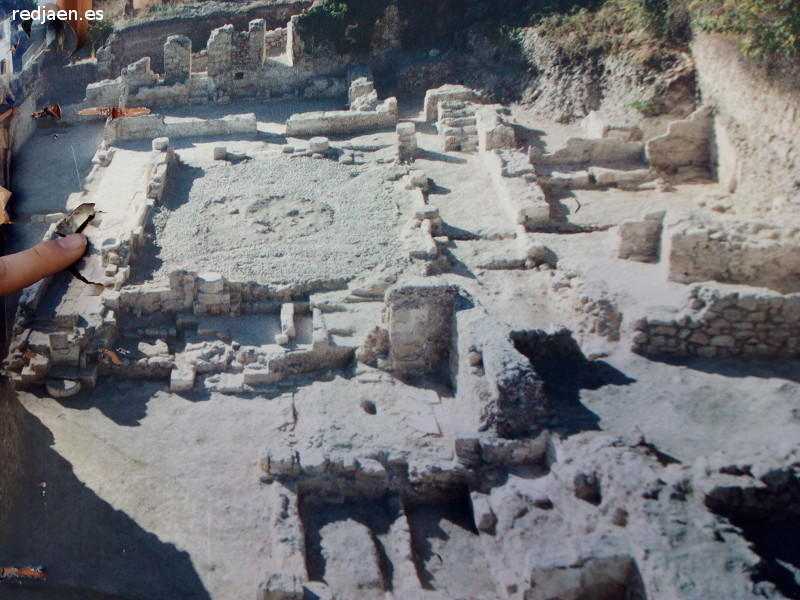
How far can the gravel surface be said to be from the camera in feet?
59.5

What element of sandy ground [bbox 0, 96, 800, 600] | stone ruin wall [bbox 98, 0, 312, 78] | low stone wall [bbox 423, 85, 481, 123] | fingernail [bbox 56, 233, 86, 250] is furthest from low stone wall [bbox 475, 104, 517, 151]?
fingernail [bbox 56, 233, 86, 250]

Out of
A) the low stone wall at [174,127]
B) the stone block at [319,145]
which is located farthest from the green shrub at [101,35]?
the stone block at [319,145]

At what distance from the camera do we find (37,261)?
6.44 meters

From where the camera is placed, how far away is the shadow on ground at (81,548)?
1091cm

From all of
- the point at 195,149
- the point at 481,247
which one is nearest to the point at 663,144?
the point at 481,247

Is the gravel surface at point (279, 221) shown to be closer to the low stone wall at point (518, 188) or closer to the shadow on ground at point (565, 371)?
the low stone wall at point (518, 188)

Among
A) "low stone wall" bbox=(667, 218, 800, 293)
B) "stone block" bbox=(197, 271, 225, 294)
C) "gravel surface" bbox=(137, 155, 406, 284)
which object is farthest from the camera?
"gravel surface" bbox=(137, 155, 406, 284)

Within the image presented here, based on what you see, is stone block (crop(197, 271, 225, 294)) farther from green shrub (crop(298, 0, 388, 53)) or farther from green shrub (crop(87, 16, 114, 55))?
green shrub (crop(87, 16, 114, 55))

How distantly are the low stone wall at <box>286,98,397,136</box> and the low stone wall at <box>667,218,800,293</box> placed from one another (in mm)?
11556

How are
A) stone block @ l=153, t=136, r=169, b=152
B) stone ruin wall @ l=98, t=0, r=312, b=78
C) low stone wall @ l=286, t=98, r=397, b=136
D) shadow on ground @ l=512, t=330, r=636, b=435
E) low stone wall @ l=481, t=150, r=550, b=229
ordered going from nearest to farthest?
shadow on ground @ l=512, t=330, r=636, b=435, low stone wall @ l=481, t=150, r=550, b=229, stone block @ l=153, t=136, r=169, b=152, low stone wall @ l=286, t=98, r=397, b=136, stone ruin wall @ l=98, t=0, r=312, b=78

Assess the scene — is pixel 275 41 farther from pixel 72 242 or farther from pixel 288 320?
pixel 72 242

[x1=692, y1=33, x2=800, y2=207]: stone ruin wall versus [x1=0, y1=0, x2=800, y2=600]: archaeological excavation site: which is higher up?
[x1=692, y1=33, x2=800, y2=207]: stone ruin wall

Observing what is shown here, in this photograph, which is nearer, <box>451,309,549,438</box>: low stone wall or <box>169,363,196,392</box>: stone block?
<box>451,309,549,438</box>: low stone wall

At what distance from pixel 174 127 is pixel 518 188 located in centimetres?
1018
